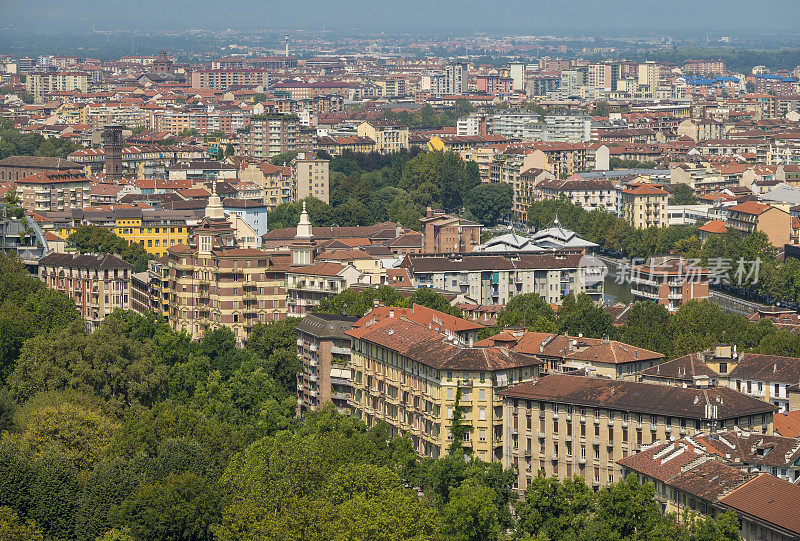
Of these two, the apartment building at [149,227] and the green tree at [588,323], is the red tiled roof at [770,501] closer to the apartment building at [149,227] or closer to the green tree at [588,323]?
the green tree at [588,323]

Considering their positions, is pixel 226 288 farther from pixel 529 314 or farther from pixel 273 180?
pixel 273 180

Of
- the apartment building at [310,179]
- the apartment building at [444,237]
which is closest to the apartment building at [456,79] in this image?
the apartment building at [310,179]

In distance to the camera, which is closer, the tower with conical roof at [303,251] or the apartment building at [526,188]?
the tower with conical roof at [303,251]

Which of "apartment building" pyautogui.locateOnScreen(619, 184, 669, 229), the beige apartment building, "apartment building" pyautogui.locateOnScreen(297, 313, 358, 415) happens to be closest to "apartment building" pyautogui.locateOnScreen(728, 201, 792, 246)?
"apartment building" pyautogui.locateOnScreen(619, 184, 669, 229)

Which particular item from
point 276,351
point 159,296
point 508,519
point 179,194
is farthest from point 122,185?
point 508,519

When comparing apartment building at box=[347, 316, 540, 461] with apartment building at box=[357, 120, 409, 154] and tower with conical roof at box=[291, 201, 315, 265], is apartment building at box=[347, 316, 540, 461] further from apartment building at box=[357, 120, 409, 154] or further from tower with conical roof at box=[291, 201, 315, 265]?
apartment building at box=[357, 120, 409, 154]

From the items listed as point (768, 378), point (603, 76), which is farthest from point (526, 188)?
point (603, 76)

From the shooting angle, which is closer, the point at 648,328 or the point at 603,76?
the point at 648,328
